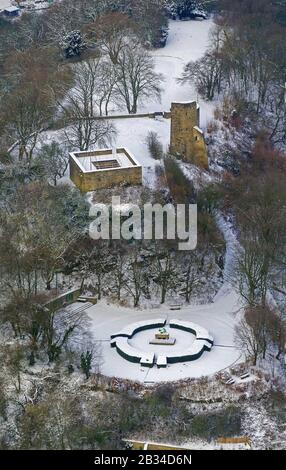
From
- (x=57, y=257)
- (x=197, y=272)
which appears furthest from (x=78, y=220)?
(x=197, y=272)

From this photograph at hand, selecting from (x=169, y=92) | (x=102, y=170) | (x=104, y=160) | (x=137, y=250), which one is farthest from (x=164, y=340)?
(x=169, y=92)

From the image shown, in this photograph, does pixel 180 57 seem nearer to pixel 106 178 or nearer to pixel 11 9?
pixel 11 9

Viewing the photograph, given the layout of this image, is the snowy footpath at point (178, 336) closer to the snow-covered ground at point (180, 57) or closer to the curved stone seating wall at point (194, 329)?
the curved stone seating wall at point (194, 329)

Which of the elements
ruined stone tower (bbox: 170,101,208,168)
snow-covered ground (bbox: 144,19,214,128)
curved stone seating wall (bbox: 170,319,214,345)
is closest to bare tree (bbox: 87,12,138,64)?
snow-covered ground (bbox: 144,19,214,128)

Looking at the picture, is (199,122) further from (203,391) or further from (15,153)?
(203,391)

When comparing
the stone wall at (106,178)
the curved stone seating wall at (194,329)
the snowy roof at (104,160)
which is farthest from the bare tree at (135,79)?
the curved stone seating wall at (194,329)

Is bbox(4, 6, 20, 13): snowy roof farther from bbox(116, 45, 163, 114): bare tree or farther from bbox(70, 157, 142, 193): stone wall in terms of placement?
bbox(70, 157, 142, 193): stone wall
